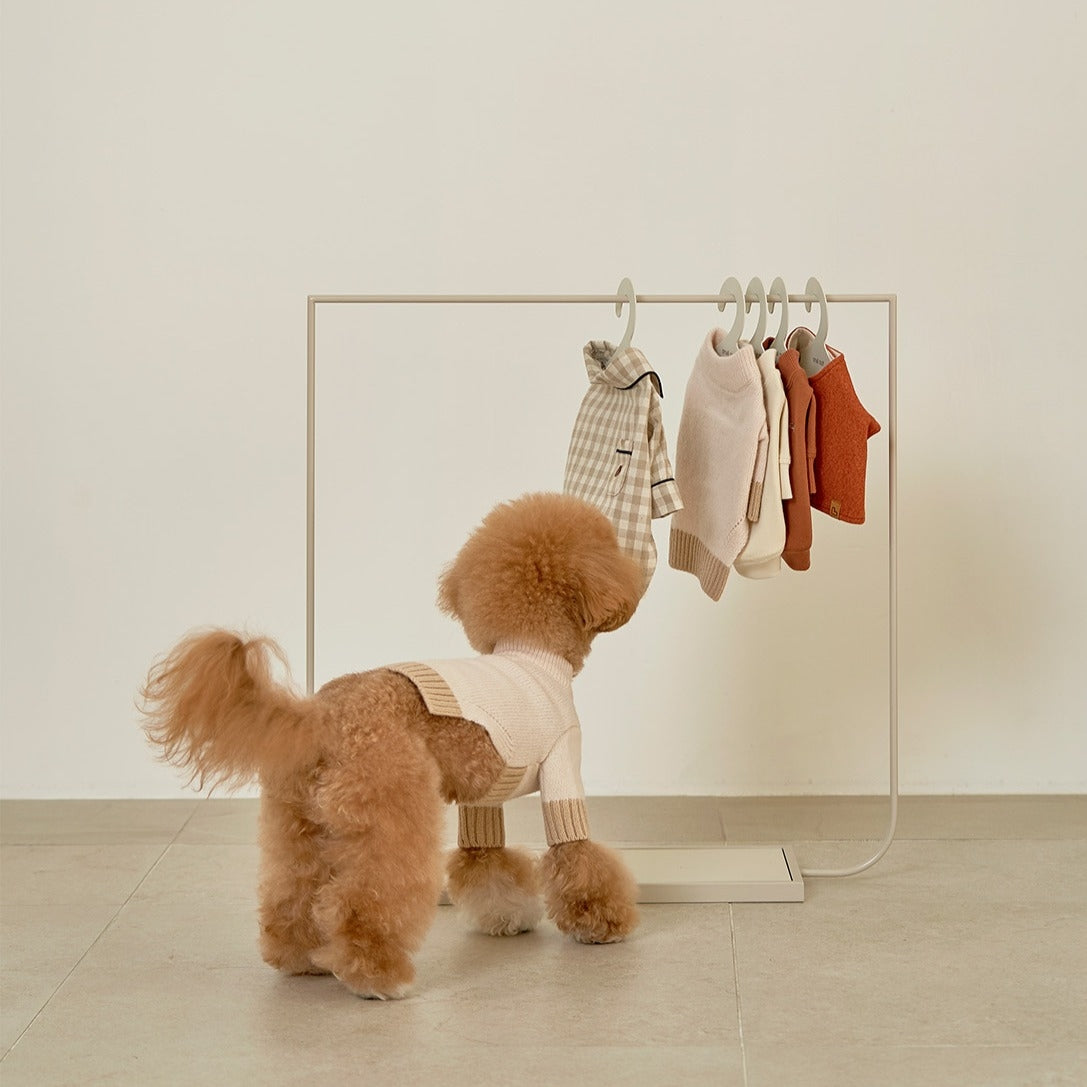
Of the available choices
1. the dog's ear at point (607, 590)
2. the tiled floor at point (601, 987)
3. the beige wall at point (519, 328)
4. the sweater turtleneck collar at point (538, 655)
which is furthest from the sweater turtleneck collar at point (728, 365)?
the tiled floor at point (601, 987)

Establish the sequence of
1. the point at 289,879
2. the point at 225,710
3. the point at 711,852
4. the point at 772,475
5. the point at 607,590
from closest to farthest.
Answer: the point at 225,710
the point at 289,879
the point at 607,590
the point at 772,475
the point at 711,852

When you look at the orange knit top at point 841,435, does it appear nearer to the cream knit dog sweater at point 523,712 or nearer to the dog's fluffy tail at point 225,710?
the cream knit dog sweater at point 523,712

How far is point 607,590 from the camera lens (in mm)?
2549

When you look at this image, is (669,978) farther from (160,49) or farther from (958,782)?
(160,49)

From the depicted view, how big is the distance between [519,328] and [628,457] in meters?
0.95

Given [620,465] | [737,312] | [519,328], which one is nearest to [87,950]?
[620,465]

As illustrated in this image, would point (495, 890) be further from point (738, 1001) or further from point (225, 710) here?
point (225, 710)

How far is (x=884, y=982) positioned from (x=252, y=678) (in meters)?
1.14

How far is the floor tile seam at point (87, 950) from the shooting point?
2295 millimetres

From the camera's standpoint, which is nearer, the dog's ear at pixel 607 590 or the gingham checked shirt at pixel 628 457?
the dog's ear at pixel 607 590

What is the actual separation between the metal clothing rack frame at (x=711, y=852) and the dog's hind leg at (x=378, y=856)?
53 centimetres

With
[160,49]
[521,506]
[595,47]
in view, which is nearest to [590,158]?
[595,47]

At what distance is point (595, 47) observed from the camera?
3.63 m

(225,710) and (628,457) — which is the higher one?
(628,457)
